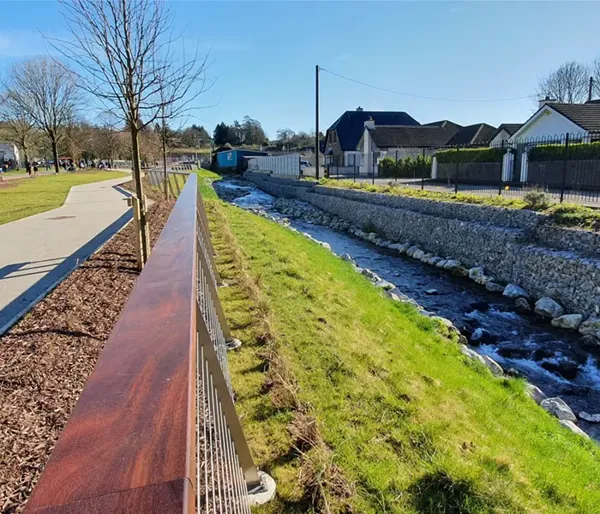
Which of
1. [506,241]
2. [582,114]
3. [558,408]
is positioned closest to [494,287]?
[506,241]

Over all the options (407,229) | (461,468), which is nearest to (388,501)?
(461,468)

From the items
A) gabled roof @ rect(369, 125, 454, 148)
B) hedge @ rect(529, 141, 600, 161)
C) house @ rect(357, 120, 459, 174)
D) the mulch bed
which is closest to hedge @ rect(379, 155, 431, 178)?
house @ rect(357, 120, 459, 174)

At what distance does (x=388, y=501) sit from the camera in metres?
3.00

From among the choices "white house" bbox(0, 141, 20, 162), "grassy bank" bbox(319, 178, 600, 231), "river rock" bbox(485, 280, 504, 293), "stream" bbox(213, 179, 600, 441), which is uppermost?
"white house" bbox(0, 141, 20, 162)

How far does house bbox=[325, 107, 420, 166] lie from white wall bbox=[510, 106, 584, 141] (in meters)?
22.7

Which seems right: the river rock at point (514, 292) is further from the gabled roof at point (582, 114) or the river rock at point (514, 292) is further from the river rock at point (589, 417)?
the gabled roof at point (582, 114)

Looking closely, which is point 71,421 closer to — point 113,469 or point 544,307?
point 113,469

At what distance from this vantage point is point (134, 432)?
3.75 feet

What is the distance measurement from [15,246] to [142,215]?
4.18 meters

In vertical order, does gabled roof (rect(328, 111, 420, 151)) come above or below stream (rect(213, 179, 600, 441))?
above

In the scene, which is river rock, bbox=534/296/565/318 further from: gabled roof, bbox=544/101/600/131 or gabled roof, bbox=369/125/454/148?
gabled roof, bbox=369/125/454/148

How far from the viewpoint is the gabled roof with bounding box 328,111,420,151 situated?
5400 centimetres

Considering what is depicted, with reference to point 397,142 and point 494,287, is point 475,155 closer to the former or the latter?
point 494,287

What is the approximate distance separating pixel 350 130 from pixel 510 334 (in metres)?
50.0
